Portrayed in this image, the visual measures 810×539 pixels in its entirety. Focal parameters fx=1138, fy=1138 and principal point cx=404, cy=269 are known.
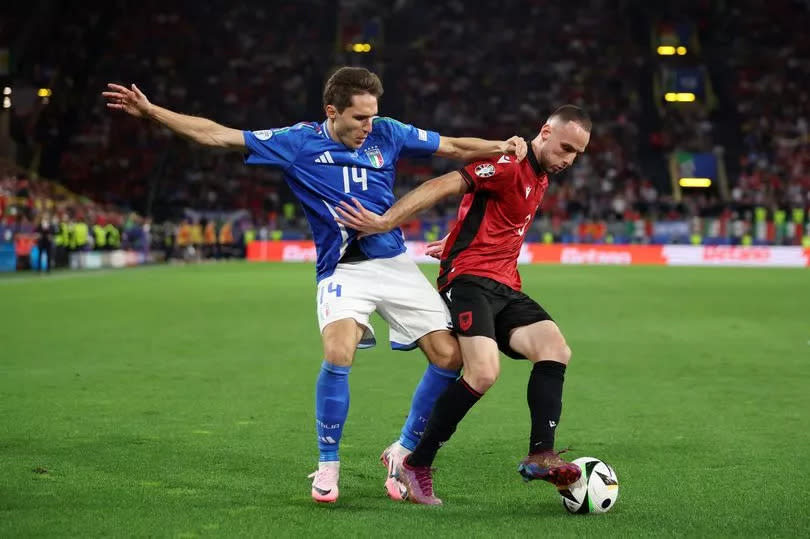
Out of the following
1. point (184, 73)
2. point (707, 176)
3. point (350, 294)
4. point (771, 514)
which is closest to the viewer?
point (771, 514)

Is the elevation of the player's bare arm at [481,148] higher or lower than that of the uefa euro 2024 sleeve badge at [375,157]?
higher

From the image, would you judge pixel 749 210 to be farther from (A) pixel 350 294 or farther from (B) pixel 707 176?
(A) pixel 350 294

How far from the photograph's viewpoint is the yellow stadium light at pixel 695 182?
141 feet

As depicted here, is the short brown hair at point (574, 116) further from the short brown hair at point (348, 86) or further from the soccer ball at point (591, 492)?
the soccer ball at point (591, 492)

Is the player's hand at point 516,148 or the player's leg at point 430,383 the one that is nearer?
the player's leg at point 430,383

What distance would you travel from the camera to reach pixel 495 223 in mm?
6113

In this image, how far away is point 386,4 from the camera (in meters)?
50.6

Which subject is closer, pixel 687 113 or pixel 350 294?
pixel 350 294

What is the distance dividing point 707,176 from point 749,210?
12.9 feet

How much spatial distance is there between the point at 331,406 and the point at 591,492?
1.34 meters

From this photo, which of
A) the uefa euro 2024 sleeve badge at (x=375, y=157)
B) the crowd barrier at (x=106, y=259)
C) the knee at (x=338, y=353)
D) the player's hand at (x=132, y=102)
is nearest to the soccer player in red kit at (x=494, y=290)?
the uefa euro 2024 sleeve badge at (x=375, y=157)

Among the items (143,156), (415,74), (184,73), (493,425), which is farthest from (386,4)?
(493,425)

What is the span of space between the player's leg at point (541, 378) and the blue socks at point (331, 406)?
0.90 metres

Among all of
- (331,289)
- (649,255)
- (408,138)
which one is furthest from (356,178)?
(649,255)
